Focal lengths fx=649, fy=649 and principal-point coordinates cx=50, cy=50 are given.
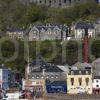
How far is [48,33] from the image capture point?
62.2 m

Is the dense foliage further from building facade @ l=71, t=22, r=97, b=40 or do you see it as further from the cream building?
the cream building

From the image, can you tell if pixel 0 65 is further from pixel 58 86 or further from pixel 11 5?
pixel 11 5

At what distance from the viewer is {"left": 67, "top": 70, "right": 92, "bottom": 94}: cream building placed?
1667 inches

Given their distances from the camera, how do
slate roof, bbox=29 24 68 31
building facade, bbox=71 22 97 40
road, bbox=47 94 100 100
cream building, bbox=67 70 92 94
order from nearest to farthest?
road, bbox=47 94 100 100
cream building, bbox=67 70 92 94
building facade, bbox=71 22 97 40
slate roof, bbox=29 24 68 31

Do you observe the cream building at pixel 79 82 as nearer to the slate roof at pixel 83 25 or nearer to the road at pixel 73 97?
the road at pixel 73 97

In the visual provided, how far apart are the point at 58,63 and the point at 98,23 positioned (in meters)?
13.5

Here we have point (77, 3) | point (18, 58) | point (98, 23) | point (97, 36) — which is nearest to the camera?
point (18, 58)

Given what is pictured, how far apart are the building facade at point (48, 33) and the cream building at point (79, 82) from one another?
A: 1775 centimetres

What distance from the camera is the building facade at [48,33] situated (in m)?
61.6

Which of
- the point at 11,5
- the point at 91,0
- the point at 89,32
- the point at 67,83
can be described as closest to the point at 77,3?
the point at 91,0

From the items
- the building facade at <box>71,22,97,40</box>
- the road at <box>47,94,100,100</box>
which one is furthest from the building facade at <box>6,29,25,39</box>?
the road at <box>47,94,100,100</box>

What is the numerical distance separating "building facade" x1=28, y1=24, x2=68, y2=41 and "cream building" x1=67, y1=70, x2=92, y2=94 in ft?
58.2

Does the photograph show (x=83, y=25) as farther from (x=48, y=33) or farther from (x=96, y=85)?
(x=96, y=85)

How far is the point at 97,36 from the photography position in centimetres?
5969
